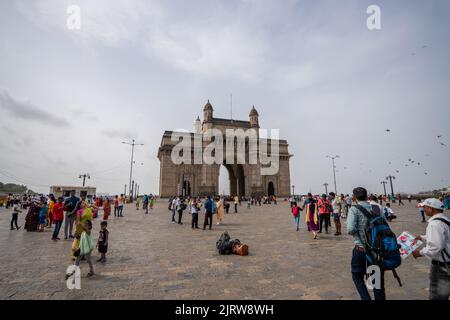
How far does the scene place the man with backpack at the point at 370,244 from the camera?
8.84 feet

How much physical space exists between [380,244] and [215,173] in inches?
1780

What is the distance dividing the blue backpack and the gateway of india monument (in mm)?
42503

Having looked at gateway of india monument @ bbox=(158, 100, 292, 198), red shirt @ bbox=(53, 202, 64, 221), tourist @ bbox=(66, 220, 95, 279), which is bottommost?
tourist @ bbox=(66, 220, 95, 279)

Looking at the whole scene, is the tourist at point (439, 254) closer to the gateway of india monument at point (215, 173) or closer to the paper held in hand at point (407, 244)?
the paper held in hand at point (407, 244)

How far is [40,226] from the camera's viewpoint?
461 inches

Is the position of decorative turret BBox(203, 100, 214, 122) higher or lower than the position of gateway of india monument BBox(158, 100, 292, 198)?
higher

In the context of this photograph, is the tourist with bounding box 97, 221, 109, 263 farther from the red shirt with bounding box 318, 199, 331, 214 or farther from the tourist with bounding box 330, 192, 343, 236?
the tourist with bounding box 330, 192, 343, 236

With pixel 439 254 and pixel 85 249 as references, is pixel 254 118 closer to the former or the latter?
pixel 85 249

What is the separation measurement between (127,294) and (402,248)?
13.5ft

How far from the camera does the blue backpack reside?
2.66 m

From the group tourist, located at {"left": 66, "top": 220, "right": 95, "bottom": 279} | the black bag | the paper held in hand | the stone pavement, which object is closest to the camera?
the paper held in hand

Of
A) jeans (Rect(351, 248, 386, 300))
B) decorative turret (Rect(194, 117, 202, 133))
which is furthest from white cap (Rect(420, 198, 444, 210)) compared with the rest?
decorative turret (Rect(194, 117, 202, 133))

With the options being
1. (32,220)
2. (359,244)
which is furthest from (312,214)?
(32,220)
